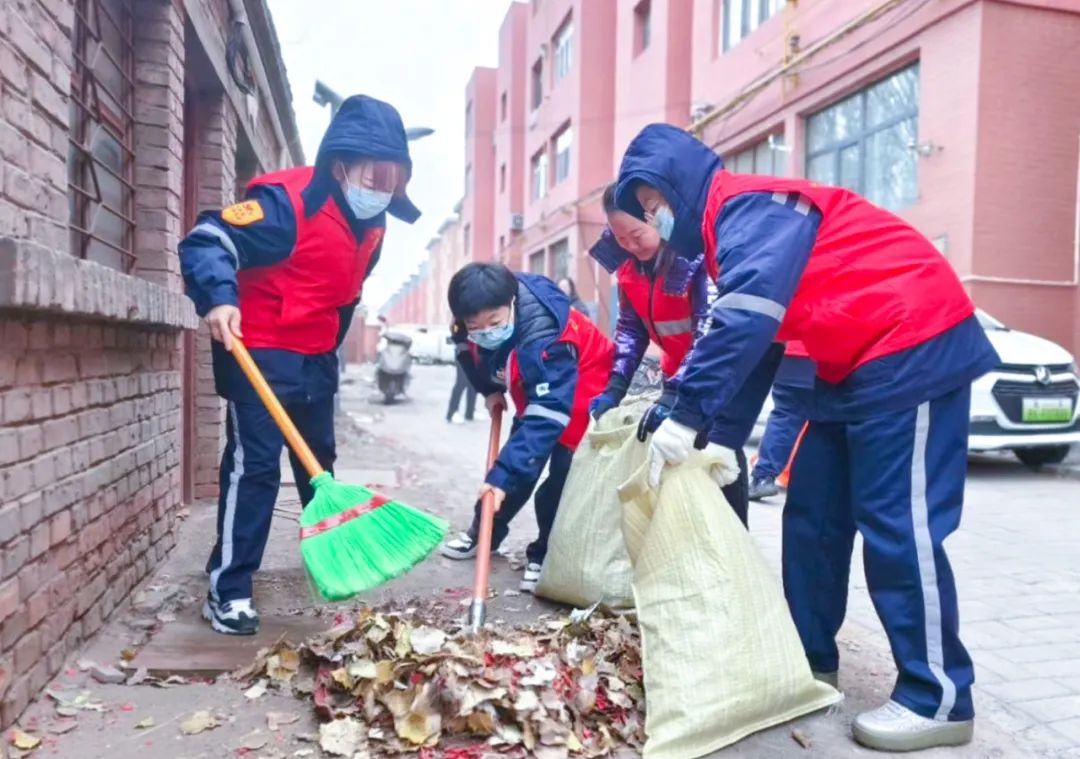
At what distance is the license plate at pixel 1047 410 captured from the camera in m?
6.73

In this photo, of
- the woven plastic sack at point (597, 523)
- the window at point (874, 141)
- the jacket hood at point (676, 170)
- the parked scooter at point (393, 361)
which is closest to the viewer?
the jacket hood at point (676, 170)

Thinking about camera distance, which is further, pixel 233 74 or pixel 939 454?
pixel 233 74

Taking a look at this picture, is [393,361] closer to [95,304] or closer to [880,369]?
[95,304]

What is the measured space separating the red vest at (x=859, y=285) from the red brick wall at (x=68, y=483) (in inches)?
69.8

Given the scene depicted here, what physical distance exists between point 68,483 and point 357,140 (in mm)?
1378

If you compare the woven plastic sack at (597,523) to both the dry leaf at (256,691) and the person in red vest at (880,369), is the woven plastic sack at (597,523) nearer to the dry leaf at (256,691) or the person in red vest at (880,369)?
the person in red vest at (880,369)

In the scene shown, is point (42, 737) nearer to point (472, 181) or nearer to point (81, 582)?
point (81, 582)

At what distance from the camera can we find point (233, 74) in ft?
17.0

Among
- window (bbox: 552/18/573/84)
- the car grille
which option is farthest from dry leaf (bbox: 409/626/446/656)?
window (bbox: 552/18/573/84)

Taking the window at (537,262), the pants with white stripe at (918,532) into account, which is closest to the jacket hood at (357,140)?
the pants with white stripe at (918,532)

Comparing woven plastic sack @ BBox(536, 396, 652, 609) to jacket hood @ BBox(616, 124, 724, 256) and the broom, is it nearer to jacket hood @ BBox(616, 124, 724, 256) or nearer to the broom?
the broom


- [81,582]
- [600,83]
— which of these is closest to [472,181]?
[600,83]

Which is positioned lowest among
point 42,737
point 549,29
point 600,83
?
point 42,737

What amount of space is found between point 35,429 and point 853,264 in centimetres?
213
